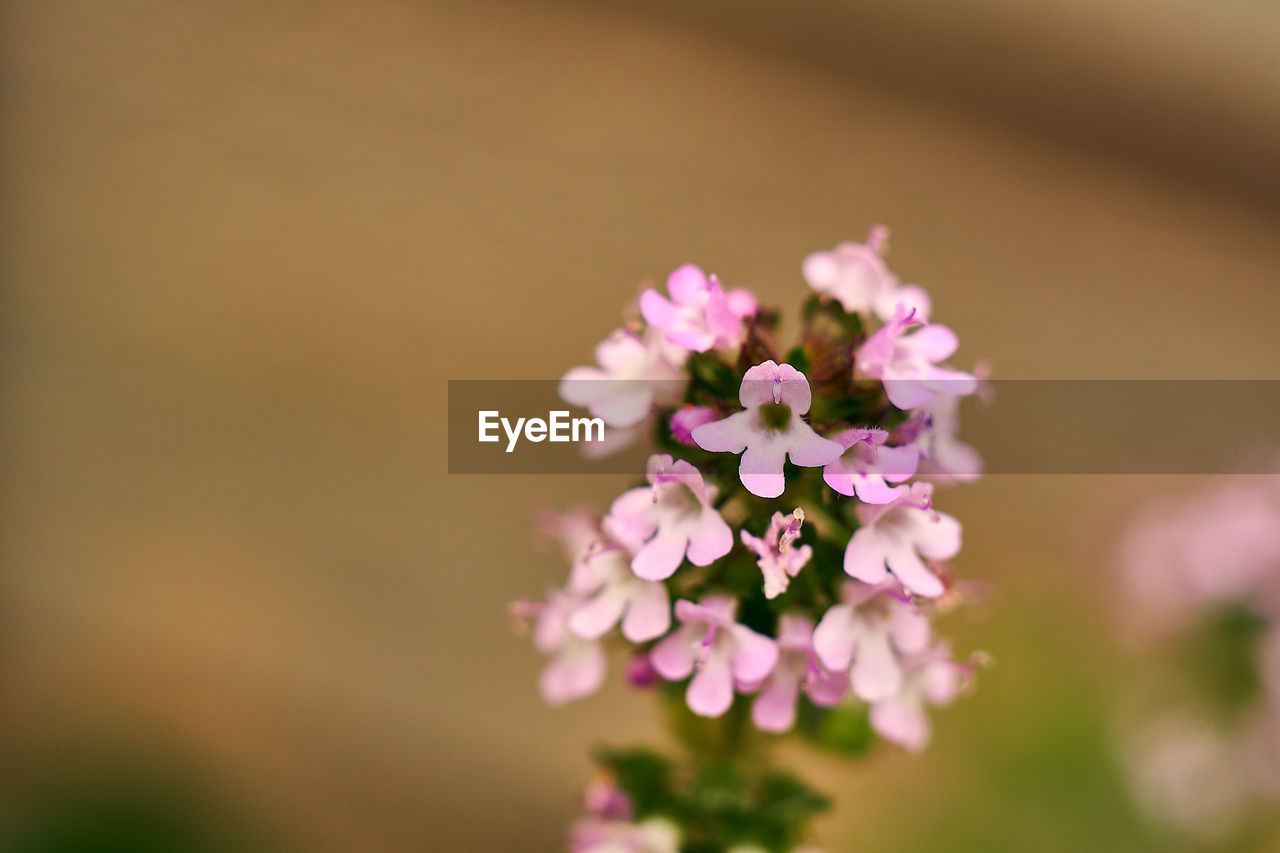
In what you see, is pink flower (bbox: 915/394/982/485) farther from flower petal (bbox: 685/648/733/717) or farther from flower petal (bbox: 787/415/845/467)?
flower petal (bbox: 685/648/733/717)

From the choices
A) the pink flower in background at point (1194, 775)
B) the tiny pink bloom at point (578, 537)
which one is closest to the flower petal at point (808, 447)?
the tiny pink bloom at point (578, 537)

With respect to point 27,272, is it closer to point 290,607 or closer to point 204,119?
point 204,119

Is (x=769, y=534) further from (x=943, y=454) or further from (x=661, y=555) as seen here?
(x=943, y=454)

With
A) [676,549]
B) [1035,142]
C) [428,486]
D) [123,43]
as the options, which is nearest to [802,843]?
[676,549]

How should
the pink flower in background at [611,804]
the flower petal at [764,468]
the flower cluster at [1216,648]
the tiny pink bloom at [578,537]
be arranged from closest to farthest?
1. the flower petal at [764,468]
2. the tiny pink bloom at [578,537]
3. the pink flower in background at [611,804]
4. the flower cluster at [1216,648]

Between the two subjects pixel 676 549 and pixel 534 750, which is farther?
pixel 534 750

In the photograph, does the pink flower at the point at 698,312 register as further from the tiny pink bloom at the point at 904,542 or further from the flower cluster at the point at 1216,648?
the flower cluster at the point at 1216,648
